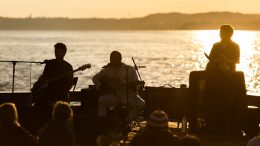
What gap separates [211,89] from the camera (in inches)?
420

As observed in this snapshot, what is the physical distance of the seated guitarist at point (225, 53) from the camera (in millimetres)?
10758

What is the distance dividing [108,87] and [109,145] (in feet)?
13.1

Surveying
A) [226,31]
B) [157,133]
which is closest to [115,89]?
[226,31]

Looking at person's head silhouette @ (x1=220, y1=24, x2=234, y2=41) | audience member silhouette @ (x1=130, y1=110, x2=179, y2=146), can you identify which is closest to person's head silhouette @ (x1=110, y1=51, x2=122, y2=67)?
person's head silhouette @ (x1=220, y1=24, x2=234, y2=41)

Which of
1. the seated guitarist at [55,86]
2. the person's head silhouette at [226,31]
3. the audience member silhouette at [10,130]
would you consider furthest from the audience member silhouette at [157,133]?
the person's head silhouette at [226,31]

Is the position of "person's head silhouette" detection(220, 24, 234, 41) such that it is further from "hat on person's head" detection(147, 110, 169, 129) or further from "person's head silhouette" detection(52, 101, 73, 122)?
"hat on person's head" detection(147, 110, 169, 129)

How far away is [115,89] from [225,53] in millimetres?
1703

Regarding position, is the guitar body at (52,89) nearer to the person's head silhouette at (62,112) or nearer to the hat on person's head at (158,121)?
the person's head silhouette at (62,112)

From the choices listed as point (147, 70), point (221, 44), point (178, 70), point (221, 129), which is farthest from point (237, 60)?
point (178, 70)

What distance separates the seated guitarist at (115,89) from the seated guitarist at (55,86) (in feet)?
1.74

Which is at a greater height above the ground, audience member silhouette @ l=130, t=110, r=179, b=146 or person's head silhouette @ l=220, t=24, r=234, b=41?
person's head silhouette @ l=220, t=24, r=234, b=41

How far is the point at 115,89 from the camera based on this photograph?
1117 cm

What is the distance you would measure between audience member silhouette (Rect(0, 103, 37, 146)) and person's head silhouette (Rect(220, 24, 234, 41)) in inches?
160

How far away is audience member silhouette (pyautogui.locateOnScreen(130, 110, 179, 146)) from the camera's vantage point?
6.98 metres
